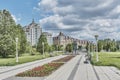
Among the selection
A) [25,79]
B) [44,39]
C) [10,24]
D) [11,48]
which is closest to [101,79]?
[25,79]

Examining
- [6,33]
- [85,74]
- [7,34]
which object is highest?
[6,33]

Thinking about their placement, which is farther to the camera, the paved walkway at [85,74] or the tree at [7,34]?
the tree at [7,34]

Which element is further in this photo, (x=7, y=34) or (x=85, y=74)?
(x=7, y=34)

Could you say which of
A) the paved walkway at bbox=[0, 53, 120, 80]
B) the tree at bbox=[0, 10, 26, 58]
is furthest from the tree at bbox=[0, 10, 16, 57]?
the paved walkway at bbox=[0, 53, 120, 80]

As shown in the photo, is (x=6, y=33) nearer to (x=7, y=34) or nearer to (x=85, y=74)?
(x=7, y=34)

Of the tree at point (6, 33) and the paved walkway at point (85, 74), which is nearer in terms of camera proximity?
the paved walkway at point (85, 74)

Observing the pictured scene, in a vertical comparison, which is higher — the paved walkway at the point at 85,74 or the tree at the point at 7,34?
the tree at the point at 7,34

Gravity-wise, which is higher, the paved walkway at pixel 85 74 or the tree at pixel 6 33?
the tree at pixel 6 33

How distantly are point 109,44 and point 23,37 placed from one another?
9871cm

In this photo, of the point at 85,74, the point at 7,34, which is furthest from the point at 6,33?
the point at 85,74

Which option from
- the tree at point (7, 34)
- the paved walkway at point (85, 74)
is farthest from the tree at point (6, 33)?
the paved walkway at point (85, 74)

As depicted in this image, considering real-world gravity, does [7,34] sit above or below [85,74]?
above

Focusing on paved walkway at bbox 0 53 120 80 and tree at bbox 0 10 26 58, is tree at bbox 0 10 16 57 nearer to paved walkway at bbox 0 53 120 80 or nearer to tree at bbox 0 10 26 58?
tree at bbox 0 10 26 58

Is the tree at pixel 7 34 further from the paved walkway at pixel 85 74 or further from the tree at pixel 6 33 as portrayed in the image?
the paved walkway at pixel 85 74
